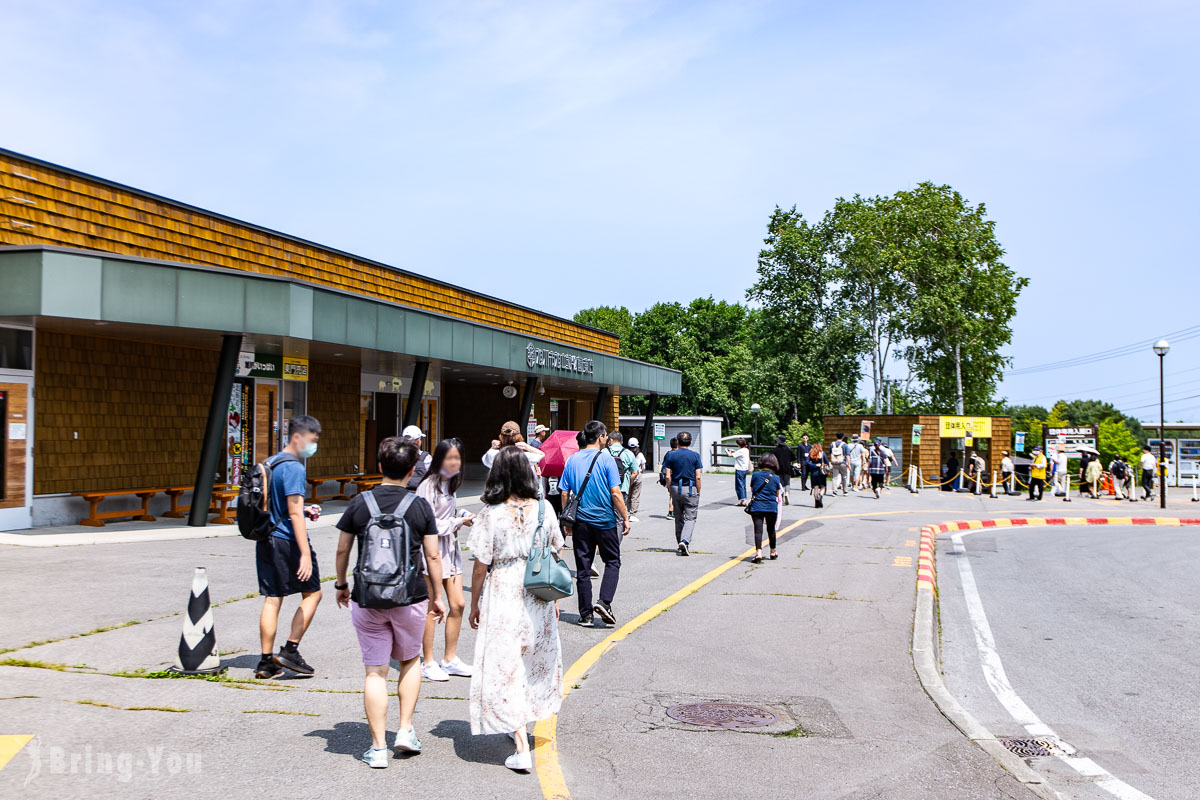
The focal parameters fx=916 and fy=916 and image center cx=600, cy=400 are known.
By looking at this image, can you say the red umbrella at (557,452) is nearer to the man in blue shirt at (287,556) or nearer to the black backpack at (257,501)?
the man in blue shirt at (287,556)

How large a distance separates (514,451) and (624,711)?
6.26ft

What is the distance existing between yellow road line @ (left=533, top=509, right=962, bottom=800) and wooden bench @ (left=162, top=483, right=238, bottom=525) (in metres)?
8.47

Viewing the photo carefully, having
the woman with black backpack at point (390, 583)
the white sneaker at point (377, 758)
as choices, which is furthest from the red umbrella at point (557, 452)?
the white sneaker at point (377, 758)

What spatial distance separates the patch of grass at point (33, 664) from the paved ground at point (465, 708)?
0.03 meters

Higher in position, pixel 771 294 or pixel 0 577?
pixel 771 294

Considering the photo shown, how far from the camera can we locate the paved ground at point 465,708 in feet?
14.7

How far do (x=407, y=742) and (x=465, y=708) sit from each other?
105 cm

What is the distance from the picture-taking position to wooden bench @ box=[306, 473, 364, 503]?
19547 millimetres

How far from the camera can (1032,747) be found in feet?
17.8

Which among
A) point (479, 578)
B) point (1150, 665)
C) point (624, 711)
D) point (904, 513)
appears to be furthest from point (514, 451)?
point (904, 513)

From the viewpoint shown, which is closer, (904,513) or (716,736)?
(716,736)

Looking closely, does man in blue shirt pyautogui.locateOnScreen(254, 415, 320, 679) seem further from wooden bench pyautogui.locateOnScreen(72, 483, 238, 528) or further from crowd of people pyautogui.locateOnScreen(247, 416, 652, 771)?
wooden bench pyautogui.locateOnScreen(72, 483, 238, 528)

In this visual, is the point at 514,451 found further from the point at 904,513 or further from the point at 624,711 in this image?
the point at 904,513

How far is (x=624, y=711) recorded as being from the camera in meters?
5.77
